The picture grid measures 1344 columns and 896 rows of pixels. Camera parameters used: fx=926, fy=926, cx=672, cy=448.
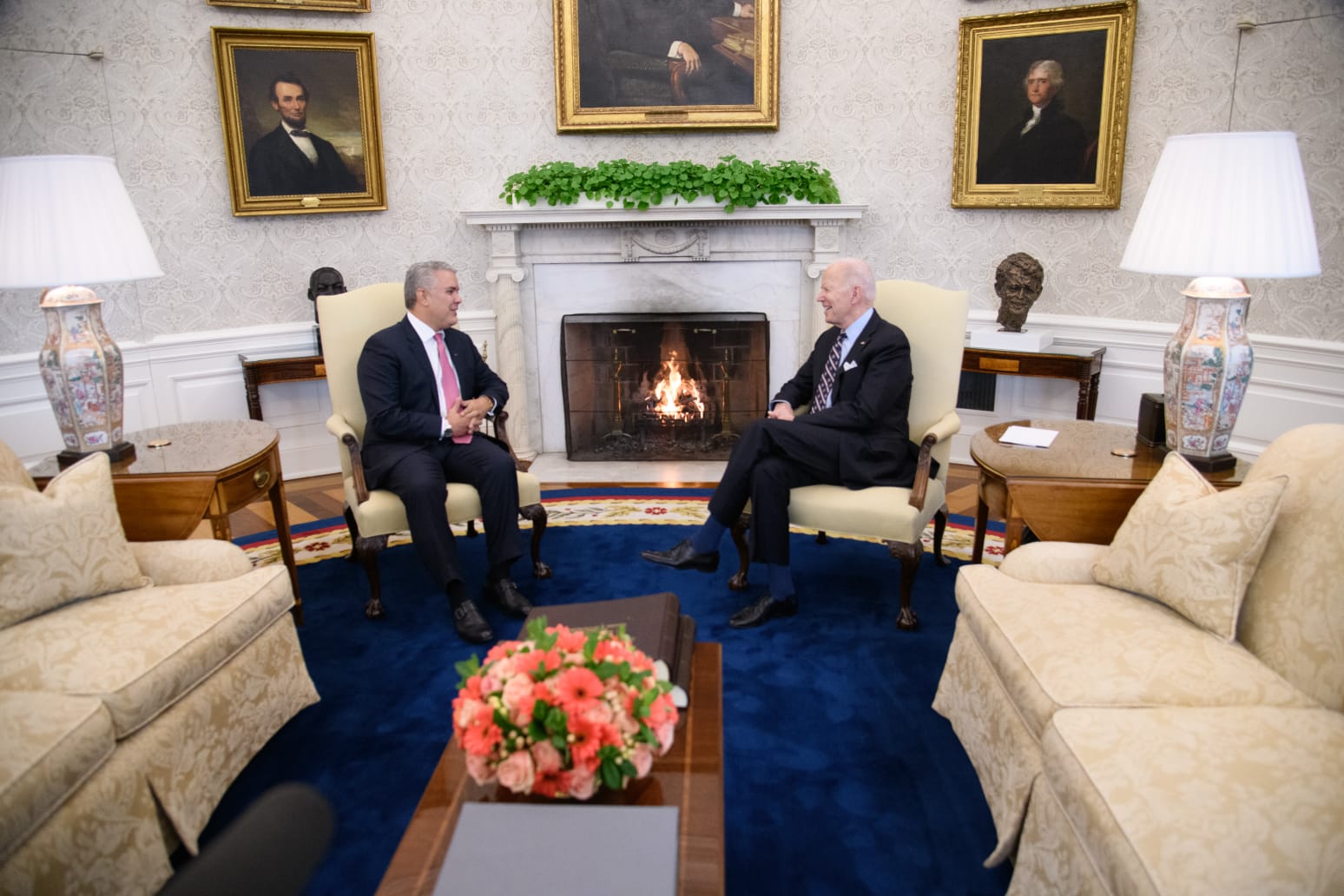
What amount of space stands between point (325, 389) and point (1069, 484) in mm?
4213

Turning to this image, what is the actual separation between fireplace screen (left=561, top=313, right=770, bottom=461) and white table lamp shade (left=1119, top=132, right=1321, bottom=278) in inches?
115

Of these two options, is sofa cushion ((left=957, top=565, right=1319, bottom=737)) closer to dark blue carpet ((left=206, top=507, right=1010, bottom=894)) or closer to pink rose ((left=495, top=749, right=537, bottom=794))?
dark blue carpet ((left=206, top=507, right=1010, bottom=894))

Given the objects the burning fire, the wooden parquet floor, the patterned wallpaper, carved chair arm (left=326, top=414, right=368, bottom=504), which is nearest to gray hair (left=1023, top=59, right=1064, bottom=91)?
the patterned wallpaper

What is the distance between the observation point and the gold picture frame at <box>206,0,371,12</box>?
4840 mm

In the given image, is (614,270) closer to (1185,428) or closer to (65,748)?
(1185,428)

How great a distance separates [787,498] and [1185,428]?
1.32 m

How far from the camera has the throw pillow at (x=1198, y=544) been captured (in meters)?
2.18

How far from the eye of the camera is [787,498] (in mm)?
3438

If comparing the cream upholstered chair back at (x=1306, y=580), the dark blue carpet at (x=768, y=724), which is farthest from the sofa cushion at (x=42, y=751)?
the cream upholstered chair back at (x=1306, y=580)

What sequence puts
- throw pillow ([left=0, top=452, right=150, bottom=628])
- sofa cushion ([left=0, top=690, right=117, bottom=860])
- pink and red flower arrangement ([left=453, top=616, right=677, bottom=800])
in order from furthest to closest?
1. throw pillow ([left=0, top=452, right=150, bottom=628])
2. sofa cushion ([left=0, top=690, right=117, bottom=860])
3. pink and red flower arrangement ([left=453, top=616, right=677, bottom=800])

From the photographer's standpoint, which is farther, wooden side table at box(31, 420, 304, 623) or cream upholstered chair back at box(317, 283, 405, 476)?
cream upholstered chair back at box(317, 283, 405, 476)

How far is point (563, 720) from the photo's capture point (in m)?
1.67

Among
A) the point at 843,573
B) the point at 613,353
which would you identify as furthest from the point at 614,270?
the point at 843,573

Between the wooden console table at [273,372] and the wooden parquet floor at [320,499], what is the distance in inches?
19.3
